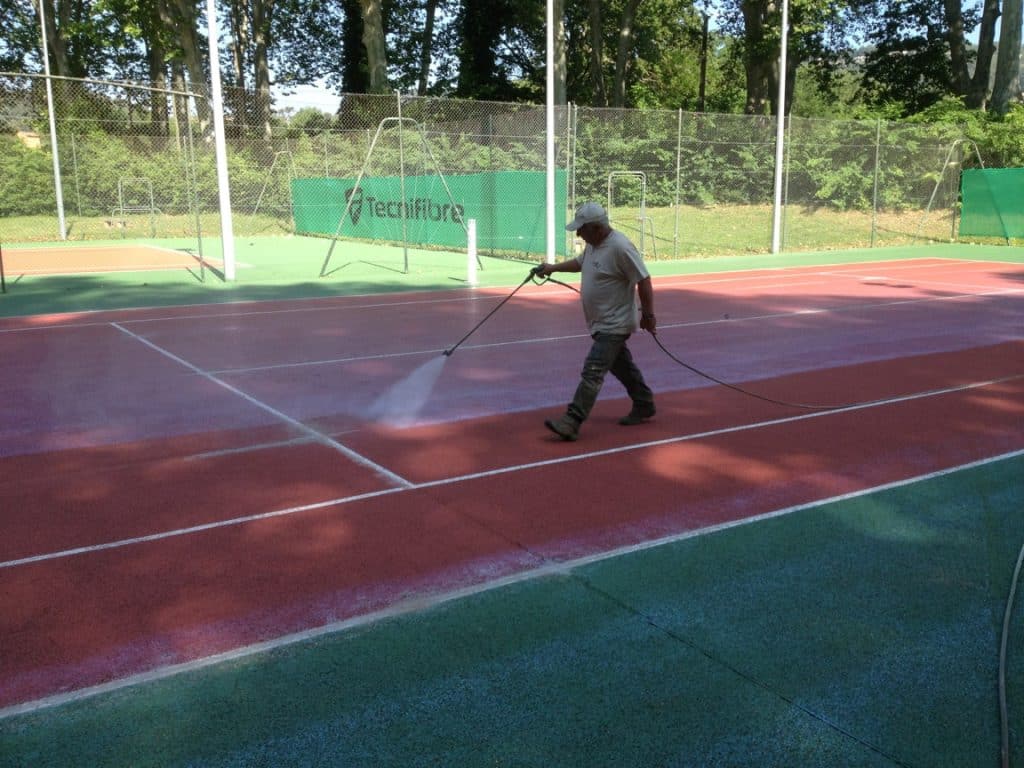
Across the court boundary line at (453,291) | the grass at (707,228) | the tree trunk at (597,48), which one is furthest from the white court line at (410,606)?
the tree trunk at (597,48)

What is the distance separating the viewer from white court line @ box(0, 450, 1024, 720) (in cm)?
372

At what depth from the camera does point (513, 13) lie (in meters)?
48.5

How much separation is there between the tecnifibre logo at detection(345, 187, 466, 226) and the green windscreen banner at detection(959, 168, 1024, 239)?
1707 cm

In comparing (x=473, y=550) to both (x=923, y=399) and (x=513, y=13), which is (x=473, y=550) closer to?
(x=923, y=399)

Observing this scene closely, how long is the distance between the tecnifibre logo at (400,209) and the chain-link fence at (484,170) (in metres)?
0.16

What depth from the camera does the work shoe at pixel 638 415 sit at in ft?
26.4

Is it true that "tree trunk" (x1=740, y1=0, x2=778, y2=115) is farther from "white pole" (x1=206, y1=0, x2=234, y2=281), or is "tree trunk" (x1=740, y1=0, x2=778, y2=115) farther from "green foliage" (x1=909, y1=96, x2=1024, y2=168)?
"white pole" (x1=206, y1=0, x2=234, y2=281)

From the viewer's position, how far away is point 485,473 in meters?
6.66

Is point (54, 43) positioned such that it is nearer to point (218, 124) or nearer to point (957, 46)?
point (218, 124)

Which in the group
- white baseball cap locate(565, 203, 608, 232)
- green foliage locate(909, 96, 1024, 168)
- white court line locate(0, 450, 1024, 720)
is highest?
green foliage locate(909, 96, 1024, 168)

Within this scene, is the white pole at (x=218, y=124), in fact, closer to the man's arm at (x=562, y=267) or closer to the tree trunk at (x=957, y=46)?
the man's arm at (x=562, y=267)

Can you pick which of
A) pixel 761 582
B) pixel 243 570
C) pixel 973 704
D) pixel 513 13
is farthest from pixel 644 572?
pixel 513 13

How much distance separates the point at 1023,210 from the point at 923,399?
2430cm

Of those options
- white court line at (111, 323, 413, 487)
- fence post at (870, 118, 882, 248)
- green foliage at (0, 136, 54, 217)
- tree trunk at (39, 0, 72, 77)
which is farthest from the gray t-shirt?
tree trunk at (39, 0, 72, 77)
